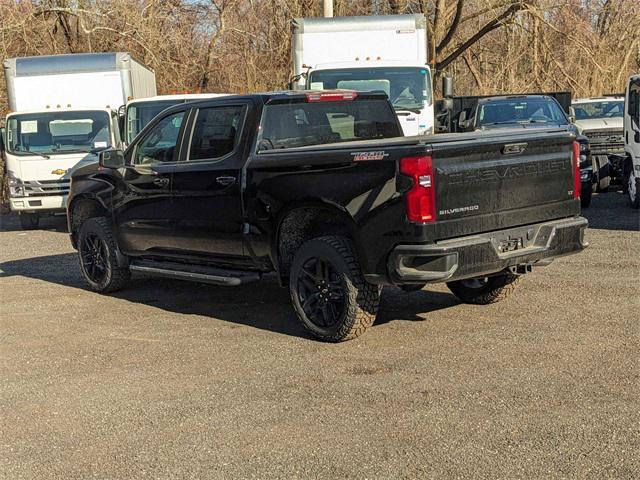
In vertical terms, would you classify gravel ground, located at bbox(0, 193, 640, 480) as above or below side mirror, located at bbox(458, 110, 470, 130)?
below

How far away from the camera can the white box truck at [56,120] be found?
1653 cm

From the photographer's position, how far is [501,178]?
701 cm

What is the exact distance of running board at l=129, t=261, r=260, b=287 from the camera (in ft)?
26.4

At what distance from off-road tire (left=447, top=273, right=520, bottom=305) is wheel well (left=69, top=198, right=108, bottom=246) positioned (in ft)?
12.4

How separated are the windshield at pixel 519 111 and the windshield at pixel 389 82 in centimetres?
132

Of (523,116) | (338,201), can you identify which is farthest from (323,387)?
(523,116)

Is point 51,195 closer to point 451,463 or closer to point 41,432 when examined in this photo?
point 41,432

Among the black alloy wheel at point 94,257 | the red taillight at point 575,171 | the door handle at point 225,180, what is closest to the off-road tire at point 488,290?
the red taillight at point 575,171

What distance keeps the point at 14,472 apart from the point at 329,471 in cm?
166

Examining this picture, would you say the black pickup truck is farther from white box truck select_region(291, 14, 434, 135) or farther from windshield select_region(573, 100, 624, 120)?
windshield select_region(573, 100, 624, 120)

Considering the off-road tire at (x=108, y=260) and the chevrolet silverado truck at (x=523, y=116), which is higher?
the chevrolet silverado truck at (x=523, y=116)

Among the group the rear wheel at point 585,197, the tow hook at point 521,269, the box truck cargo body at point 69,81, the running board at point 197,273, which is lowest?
the rear wheel at point 585,197

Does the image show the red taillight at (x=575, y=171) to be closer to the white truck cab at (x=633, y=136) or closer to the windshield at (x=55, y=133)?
the white truck cab at (x=633, y=136)

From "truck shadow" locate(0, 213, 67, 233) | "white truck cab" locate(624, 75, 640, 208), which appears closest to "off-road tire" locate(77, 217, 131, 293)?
"truck shadow" locate(0, 213, 67, 233)
